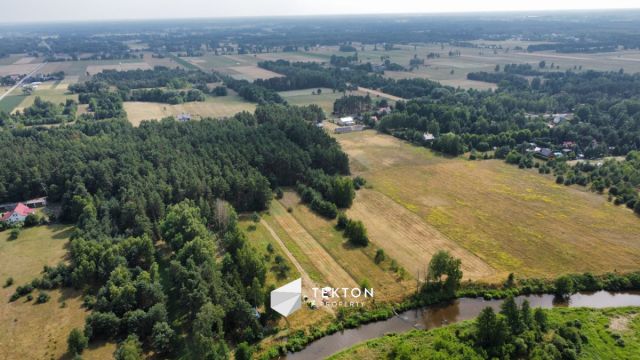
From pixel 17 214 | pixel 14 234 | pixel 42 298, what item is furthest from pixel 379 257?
pixel 17 214

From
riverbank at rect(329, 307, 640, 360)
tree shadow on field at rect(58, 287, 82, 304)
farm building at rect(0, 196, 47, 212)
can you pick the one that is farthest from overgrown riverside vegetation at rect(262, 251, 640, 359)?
farm building at rect(0, 196, 47, 212)

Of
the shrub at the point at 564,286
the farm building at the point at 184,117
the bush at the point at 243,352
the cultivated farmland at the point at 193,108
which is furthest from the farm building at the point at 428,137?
the bush at the point at 243,352

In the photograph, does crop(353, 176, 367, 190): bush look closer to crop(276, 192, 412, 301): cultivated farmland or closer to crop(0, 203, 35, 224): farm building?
crop(276, 192, 412, 301): cultivated farmland

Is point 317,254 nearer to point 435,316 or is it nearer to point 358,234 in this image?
point 358,234

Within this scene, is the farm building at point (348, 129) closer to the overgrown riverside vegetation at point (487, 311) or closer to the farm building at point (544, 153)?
the farm building at point (544, 153)

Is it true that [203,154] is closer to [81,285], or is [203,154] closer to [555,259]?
[81,285]

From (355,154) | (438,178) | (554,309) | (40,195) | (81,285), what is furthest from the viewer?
(355,154)

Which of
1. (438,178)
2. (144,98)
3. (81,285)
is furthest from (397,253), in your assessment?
(144,98)
